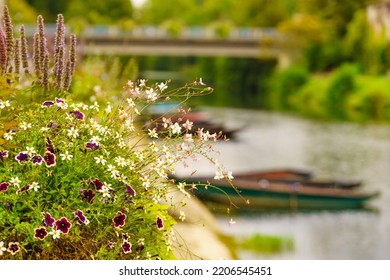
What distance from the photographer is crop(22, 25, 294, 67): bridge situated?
41.1 m

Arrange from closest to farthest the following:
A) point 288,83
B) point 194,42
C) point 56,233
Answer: point 56,233 → point 288,83 → point 194,42

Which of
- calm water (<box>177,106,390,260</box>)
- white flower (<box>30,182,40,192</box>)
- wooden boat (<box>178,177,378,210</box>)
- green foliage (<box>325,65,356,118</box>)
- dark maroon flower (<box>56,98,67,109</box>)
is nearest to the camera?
white flower (<box>30,182,40,192</box>)

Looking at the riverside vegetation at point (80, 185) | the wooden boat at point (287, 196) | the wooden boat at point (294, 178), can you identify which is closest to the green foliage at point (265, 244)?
the wooden boat at point (287, 196)

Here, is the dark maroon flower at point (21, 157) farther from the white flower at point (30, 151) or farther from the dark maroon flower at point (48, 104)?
the dark maroon flower at point (48, 104)

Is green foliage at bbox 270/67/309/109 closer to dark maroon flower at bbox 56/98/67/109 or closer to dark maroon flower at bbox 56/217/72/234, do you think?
dark maroon flower at bbox 56/98/67/109

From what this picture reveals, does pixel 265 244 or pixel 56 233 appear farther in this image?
pixel 265 244

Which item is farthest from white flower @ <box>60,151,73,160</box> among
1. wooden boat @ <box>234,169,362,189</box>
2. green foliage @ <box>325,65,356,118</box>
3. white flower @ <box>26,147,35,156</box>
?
green foliage @ <box>325,65,356,118</box>

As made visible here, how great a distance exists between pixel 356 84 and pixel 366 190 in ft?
66.0

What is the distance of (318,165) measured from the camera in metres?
23.5

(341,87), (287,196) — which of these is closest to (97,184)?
(287,196)

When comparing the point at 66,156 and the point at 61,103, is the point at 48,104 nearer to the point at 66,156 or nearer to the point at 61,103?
the point at 61,103

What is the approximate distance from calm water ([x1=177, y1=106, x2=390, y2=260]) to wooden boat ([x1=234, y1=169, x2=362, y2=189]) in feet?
2.24

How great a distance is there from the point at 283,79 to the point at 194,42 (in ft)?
15.9
